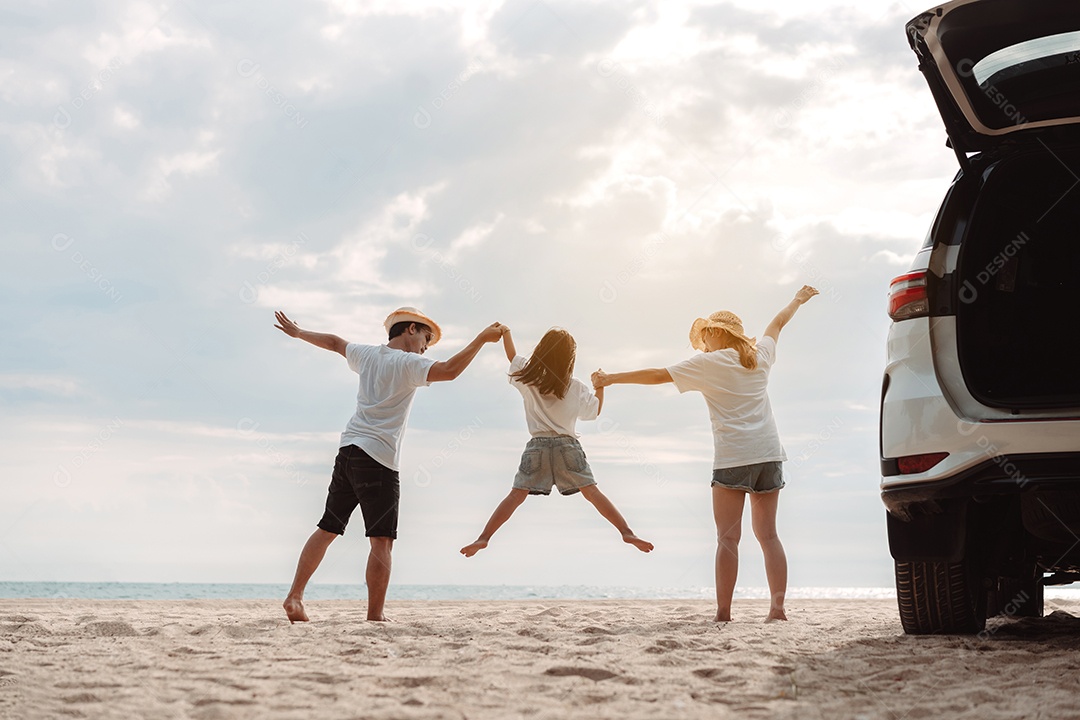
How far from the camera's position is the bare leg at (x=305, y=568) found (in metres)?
5.82

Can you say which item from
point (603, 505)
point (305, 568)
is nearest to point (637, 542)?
point (603, 505)

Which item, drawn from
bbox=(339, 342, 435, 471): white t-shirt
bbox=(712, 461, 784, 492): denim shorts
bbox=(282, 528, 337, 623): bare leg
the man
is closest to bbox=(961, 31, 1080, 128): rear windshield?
bbox=(712, 461, 784, 492): denim shorts

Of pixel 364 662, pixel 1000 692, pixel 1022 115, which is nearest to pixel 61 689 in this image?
pixel 364 662

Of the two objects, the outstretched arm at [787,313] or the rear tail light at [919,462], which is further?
the outstretched arm at [787,313]

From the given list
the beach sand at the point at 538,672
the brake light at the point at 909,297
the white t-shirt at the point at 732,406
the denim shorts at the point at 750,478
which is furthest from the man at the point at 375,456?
the brake light at the point at 909,297

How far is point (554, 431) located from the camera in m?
7.24

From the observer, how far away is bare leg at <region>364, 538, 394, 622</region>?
581cm

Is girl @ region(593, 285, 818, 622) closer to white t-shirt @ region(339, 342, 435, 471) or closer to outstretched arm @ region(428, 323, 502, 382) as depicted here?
outstretched arm @ region(428, 323, 502, 382)

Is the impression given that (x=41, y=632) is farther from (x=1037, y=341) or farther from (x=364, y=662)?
(x=1037, y=341)

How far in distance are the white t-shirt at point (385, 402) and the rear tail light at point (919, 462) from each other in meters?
3.03

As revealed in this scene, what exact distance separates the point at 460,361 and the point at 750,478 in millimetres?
1885

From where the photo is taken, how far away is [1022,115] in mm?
4074

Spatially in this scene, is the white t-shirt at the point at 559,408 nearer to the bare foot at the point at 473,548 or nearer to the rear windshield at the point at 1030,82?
the bare foot at the point at 473,548

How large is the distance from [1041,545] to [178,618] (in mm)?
5310
